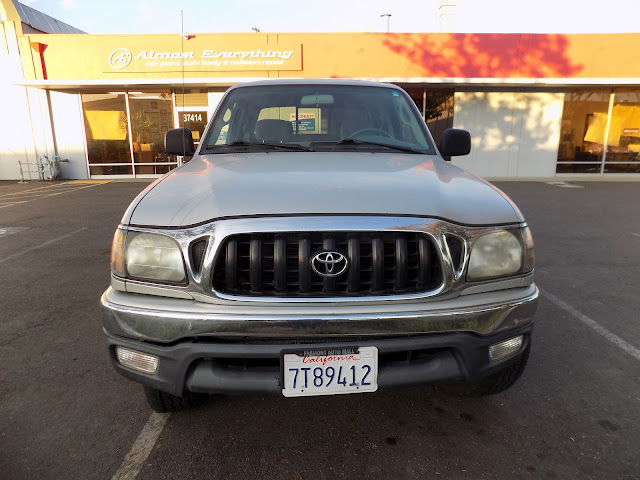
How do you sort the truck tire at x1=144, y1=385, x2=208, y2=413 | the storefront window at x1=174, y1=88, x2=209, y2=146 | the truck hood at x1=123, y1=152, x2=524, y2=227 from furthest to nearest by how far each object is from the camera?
the storefront window at x1=174, y1=88, x2=209, y2=146
the truck tire at x1=144, y1=385, x2=208, y2=413
the truck hood at x1=123, y1=152, x2=524, y2=227

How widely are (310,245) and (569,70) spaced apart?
15563 millimetres

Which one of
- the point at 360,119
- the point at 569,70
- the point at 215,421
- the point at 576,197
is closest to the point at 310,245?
the point at 215,421

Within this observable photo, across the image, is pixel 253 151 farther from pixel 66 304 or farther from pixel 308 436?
pixel 66 304

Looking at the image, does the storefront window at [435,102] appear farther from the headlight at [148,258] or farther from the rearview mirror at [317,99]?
the headlight at [148,258]

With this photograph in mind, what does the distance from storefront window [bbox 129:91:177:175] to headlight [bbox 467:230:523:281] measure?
14951 millimetres

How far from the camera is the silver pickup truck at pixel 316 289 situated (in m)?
1.69

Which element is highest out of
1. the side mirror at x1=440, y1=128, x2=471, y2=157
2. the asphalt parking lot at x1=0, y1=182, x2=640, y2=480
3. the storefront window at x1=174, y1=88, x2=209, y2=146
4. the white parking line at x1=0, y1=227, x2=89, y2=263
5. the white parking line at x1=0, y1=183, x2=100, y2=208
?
the storefront window at x1=174, y1=88, x2=209, y2=146

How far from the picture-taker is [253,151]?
2.76m

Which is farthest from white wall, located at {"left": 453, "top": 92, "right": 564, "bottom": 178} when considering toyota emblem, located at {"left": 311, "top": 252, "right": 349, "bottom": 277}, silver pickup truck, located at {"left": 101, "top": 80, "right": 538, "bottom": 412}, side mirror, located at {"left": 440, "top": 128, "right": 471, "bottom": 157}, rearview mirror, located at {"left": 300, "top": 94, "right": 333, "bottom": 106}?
toyota emblem, located at {"left": 311, "top": 252, "right": 349, "bottom": 277}

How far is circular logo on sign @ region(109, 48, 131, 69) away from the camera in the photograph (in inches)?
543

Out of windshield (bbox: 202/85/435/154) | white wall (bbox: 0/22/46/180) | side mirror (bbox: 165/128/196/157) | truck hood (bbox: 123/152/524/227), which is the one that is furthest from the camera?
white wall (bbox: 0/22/46/180)

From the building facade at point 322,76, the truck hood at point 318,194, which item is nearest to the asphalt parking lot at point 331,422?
the truck hood at point 318,194

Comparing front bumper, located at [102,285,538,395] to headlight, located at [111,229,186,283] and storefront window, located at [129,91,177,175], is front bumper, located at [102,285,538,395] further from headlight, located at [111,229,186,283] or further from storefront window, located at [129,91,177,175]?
storefront window, located at [129,91,177,175]

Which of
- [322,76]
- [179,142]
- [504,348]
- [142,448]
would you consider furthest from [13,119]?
[504,348]
